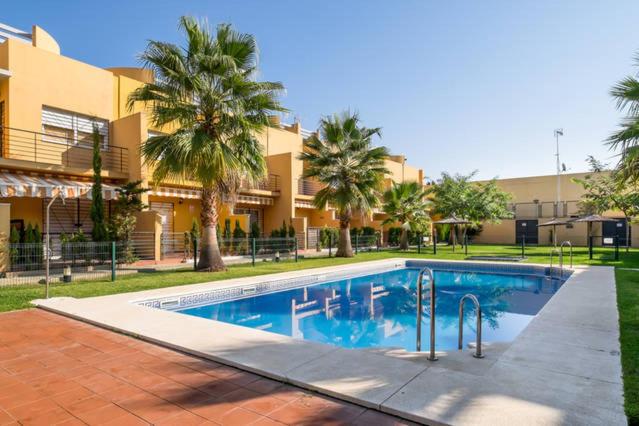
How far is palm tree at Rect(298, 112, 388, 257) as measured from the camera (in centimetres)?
2238

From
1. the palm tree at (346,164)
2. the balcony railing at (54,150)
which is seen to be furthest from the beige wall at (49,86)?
the palm tree at (346,164)

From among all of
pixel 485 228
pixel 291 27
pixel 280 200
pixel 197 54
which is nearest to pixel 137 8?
pixel 197 54

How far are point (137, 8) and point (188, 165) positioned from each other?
277 inches

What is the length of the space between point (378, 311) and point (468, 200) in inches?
1001

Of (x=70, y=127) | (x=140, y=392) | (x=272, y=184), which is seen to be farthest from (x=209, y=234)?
(x=272, y=184)

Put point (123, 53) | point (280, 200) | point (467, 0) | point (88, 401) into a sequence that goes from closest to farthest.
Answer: point (88, 401), point (467, 0), point (123, 53), point (280, 200)

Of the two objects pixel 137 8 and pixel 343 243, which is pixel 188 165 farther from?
pixel 343 243

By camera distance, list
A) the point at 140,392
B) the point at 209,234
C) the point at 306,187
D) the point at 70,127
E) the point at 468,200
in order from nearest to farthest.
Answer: the point at 140,392
the point at 209,234
the point at 70,127
the point at 306,187
the point at 468,200

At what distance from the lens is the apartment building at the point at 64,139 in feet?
54.6

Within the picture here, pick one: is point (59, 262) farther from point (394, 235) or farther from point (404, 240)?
point (394, 235)

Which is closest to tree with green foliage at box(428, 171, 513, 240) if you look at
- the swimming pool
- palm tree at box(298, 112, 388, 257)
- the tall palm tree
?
palm tree at box(298, 112, 388, 257)

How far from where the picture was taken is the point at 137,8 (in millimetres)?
15453

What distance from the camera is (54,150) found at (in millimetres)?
18281

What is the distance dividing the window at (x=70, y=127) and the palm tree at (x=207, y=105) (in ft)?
20.8
